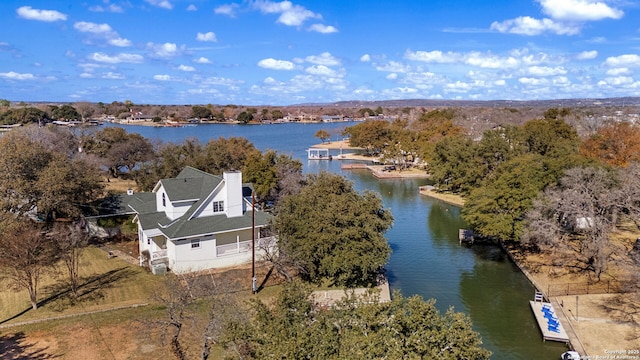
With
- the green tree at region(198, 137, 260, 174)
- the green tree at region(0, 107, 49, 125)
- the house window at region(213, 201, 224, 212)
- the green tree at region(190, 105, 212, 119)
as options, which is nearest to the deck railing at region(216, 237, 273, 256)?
the house window at region(213, 201, 224, 212)

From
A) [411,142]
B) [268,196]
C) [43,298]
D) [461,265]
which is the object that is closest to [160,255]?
[43,298]

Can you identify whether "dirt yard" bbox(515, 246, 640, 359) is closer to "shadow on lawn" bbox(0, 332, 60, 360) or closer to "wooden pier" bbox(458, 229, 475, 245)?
"wooden pier" bbox(458, 229, 475, 245)

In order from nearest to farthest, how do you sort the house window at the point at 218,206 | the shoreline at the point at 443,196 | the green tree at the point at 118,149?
the house window at the point at 218,206 < the shoreline at the point at 443,196 < the green tree at the point at 118,149

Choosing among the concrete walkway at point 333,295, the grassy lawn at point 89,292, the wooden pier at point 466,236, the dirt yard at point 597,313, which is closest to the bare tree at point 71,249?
the grassy lawn at point 89,292

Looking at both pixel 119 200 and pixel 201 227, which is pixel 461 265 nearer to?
pixel 201 227

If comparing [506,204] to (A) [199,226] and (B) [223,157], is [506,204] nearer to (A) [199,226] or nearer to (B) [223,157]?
(A) [199,226]

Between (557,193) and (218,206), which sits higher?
(557,193)

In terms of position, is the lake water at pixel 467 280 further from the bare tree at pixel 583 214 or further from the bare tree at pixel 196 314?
the bare tree at pixel 196 314

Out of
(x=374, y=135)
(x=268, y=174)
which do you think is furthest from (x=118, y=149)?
(x=374, y=135)
